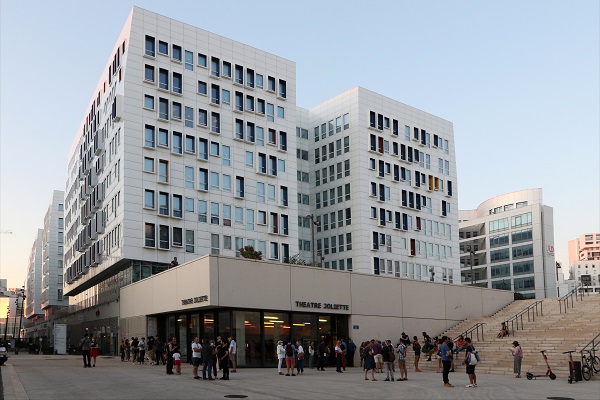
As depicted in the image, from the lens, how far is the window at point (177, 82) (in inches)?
2437

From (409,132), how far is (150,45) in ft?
124

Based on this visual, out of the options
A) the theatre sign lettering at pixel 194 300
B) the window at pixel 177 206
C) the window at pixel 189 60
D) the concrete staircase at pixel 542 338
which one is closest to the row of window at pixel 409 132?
the window at pixel 189 60

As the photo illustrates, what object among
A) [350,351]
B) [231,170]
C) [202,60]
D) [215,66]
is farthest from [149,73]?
[350,351]

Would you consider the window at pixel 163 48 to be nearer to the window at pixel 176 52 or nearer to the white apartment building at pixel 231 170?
the white apartment building at pixel 231 170

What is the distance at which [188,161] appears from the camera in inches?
2420

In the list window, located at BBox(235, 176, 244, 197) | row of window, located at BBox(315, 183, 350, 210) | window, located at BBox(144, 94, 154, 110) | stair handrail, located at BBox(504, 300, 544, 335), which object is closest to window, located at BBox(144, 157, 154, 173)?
window, located at BBox(144, 94, 154, 110)

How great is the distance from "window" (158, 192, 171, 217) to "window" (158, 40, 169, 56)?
12772 millimetres

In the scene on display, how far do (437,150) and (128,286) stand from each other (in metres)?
49.1

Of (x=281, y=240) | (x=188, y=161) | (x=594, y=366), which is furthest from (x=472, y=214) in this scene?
(x=594, y=366)

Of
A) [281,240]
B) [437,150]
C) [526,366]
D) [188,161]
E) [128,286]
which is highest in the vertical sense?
[437,150]

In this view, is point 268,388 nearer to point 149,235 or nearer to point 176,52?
point 149,235

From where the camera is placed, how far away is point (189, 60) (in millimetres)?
62938

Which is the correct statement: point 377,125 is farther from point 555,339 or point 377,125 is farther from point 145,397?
point 145,397

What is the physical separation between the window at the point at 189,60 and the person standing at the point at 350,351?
107 ft
